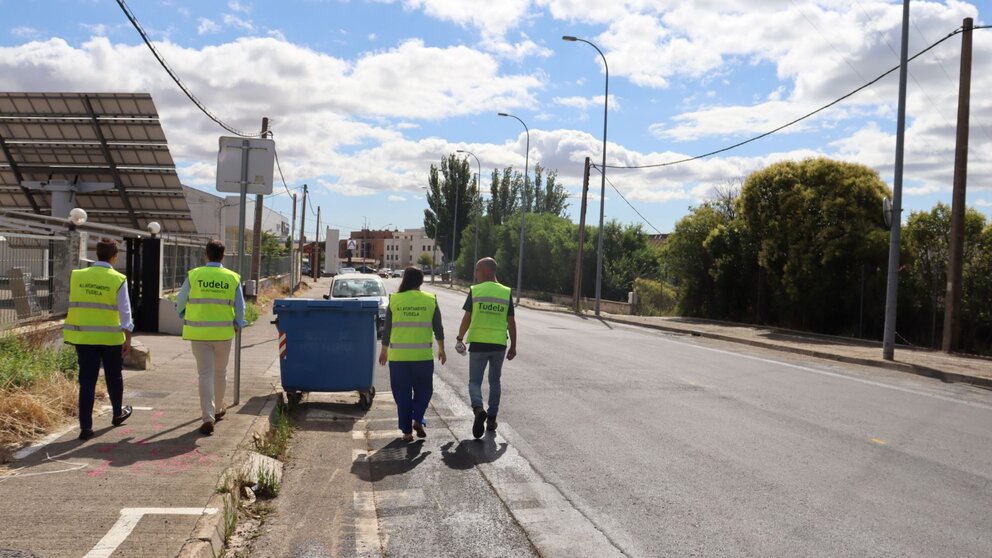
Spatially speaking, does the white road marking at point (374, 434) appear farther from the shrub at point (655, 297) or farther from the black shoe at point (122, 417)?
the shrub at point (655, 297)

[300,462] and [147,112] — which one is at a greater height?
[147,112]

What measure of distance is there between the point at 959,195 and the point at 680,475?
14565mm

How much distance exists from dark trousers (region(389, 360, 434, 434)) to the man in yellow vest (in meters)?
2.30

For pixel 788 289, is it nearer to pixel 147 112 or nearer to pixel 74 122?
pixel 147 112

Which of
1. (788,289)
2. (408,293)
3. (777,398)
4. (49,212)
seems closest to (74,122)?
(49,212)

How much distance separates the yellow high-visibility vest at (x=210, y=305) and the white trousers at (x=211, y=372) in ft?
0.33

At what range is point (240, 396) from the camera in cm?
932

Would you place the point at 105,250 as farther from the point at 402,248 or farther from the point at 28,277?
the point at 402,248

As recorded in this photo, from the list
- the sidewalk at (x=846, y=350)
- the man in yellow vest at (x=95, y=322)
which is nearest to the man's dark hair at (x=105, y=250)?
the man in yellow vest at (x=95, y=322)

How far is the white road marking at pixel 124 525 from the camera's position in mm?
4211

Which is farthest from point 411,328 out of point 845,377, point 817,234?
point 817,234

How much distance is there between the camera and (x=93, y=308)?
6.86 meters

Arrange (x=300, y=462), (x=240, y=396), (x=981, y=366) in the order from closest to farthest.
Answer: (x=300, y=462), (x=240, y=396), (x=981, y=366)

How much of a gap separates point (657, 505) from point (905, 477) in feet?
7.59
